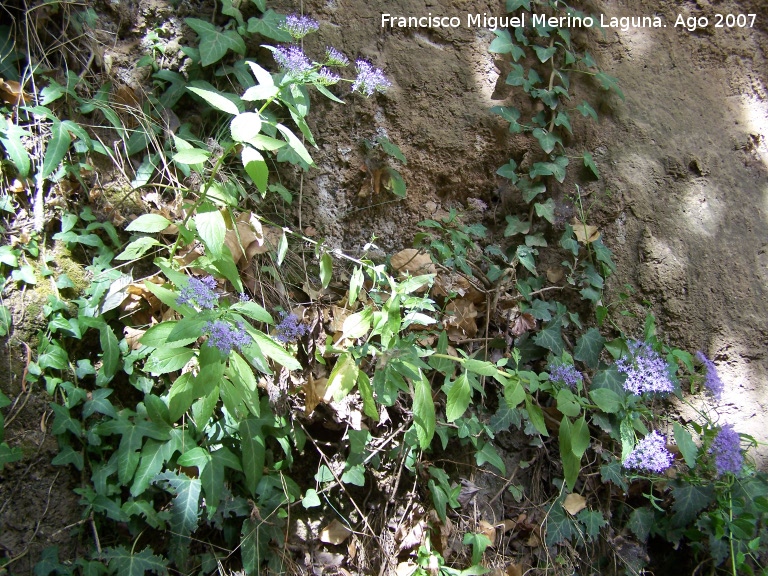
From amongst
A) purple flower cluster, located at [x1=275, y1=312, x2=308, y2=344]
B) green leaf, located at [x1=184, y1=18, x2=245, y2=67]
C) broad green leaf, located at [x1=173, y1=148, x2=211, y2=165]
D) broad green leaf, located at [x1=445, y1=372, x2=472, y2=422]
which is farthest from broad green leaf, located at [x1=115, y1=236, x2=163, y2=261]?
broad green leaf, located at [x1=445, y1=372, x2=472, y2=422]

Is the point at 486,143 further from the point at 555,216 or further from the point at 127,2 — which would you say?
the point at 127,2

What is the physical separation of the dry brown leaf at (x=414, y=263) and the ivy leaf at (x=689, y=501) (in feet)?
4.56

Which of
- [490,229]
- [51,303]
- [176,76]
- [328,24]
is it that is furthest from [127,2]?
[490,229]

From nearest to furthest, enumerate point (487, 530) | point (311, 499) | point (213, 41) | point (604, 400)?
point (604, 400) → point (311, 499) → point (487, 530) → point (213, 41)

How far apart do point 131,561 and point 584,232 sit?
233cm

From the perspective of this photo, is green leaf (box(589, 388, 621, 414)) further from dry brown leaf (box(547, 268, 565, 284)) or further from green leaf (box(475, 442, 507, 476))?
dry brown leaf (box(547, 268, 565, 284))

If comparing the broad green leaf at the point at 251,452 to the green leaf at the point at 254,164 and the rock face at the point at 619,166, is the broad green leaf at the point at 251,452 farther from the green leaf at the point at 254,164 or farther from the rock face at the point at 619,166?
the rock face at the point at 619,166

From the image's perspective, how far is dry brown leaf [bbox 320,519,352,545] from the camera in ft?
6.89

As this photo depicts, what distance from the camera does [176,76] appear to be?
2.45 meters

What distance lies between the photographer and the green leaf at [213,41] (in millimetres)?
2406

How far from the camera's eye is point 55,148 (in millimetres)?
2092

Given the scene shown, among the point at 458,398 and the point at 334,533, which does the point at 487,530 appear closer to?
the point at 334,533

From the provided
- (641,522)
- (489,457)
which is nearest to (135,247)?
(489,457)

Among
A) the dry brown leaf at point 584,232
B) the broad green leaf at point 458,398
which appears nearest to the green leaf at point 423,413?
the broad green leaf at point 458,398
